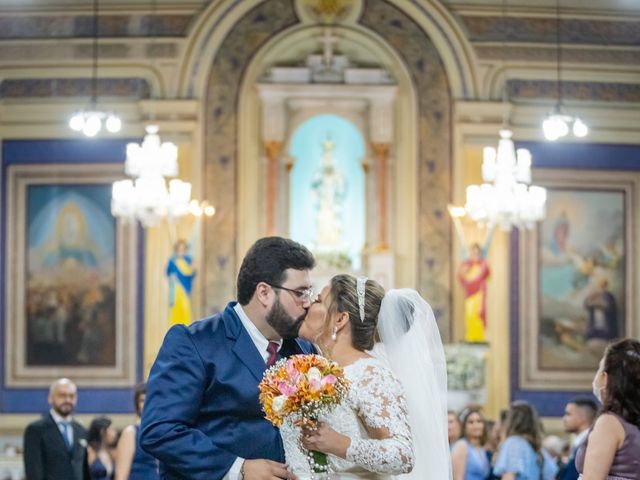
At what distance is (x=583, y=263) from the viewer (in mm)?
16891

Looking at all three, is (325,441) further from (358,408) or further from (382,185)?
(382,185)

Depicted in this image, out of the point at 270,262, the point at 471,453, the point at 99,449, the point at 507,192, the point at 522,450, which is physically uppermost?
the point at 507,192

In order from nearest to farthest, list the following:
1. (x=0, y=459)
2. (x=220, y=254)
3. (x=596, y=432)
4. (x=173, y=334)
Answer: (x=173, y=334) < (x=596, y=432) < (x=0, y=459) < (x=220, y=254)

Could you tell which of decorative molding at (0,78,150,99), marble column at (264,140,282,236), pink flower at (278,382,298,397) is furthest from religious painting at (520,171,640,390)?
pink flower at (278,382,298,397)

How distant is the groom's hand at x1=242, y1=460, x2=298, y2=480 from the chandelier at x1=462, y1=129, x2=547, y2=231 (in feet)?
36.5

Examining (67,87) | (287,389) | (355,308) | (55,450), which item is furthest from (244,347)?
(67,87)

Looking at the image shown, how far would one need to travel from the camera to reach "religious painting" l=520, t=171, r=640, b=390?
1681cm

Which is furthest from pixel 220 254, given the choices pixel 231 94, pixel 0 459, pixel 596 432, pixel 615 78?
pixel 596 432

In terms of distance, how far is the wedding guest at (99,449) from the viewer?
948 cm

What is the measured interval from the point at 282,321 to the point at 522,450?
4225mm

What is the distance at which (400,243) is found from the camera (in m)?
16.9

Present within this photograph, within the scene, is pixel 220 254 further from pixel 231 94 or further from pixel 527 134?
pixel 527 134

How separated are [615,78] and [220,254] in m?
5.56

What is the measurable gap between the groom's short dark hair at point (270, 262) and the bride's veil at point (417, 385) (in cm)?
75
